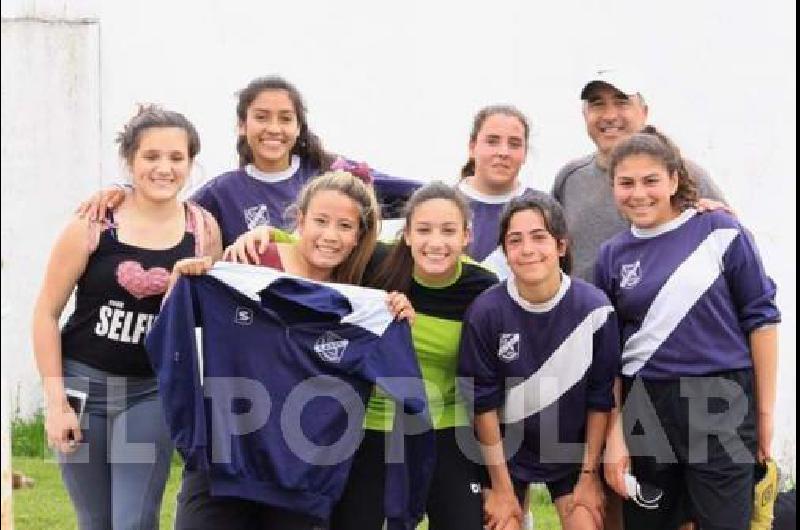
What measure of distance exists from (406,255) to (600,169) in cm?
98

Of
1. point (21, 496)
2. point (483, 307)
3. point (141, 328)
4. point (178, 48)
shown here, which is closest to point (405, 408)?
point (483, 307)

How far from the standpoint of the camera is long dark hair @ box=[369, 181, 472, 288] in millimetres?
5484

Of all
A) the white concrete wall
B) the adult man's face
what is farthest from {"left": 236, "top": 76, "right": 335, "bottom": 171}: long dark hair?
the white concrete wall

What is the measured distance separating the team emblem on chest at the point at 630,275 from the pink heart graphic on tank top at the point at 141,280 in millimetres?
1521

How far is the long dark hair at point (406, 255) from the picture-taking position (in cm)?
548

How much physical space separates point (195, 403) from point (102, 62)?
15.2 feet

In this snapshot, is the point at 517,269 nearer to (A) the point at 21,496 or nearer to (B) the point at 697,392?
(B) the point at 697,392

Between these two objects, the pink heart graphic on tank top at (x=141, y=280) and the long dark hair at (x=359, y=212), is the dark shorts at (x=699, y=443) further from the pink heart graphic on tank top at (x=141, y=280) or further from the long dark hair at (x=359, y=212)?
the pink heart graphic on tank top at (x=141, y=280)

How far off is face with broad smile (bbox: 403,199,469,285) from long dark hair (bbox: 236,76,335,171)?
0.67 metres

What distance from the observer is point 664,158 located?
18.2 feet

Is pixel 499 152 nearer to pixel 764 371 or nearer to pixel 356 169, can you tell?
pixel 356 169

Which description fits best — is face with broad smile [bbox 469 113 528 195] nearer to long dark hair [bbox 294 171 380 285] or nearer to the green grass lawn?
long dark hair [bbox 294 171 380 285]

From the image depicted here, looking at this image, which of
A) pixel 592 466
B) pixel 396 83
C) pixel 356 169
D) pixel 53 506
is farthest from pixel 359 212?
pixel 396 83

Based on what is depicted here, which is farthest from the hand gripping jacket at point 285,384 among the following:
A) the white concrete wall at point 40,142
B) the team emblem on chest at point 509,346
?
the white concrete wall at point 40,142
